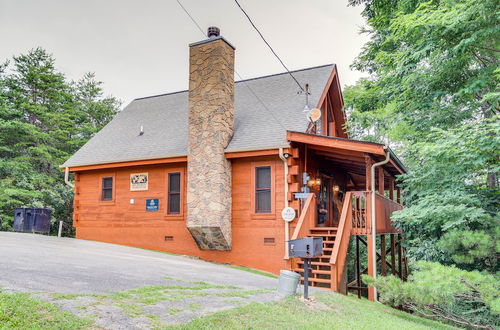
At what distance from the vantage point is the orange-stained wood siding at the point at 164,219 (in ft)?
37.6

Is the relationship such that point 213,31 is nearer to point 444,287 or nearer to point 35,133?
point 444,287

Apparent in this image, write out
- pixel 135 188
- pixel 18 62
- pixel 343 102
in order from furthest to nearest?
pixel 18 62, pixel 343 102, pixel 135 188

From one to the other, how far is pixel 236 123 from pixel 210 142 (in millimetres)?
1716

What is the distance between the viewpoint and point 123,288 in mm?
5531

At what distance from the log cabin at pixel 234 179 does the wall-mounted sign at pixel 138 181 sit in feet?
0.15

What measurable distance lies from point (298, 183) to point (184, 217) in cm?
399

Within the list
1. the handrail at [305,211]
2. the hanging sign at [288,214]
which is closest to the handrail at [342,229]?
the handrail at [305,211]

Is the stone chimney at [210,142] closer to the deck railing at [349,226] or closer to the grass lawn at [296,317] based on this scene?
the deck railing at [349,226]

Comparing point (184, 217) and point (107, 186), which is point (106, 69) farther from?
point (184, 217)

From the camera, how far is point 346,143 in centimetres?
988

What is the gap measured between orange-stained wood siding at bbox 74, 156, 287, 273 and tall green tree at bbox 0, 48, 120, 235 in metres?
7.94

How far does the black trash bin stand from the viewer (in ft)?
49.4

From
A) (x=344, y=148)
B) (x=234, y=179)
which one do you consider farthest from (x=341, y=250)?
(x=234, y=179)

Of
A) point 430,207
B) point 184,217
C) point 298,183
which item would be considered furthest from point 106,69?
point 430,207
